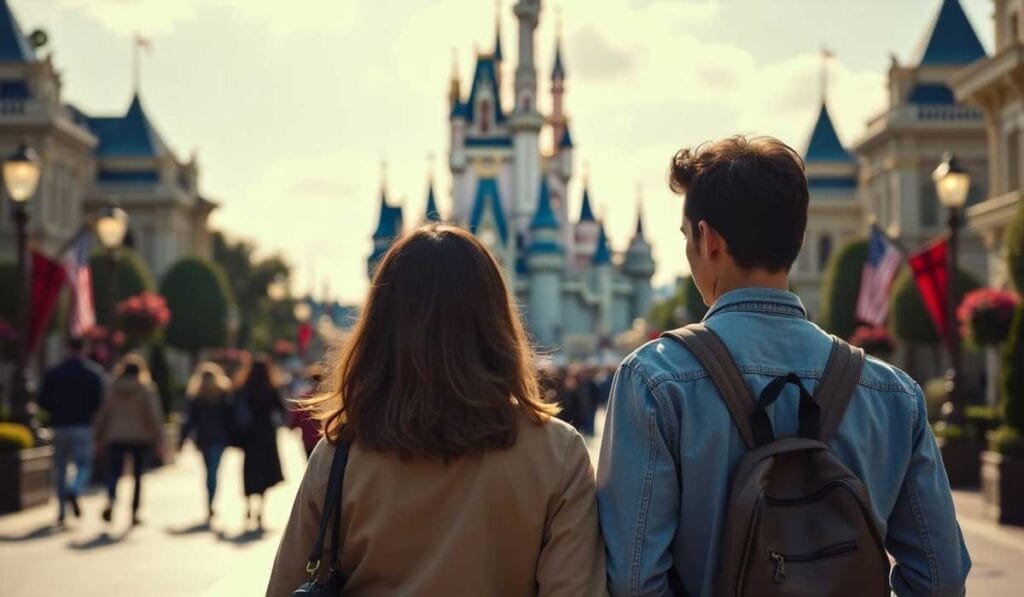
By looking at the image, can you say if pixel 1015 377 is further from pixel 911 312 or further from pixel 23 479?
pixel 911 312

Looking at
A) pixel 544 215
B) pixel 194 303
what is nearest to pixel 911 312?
pixel 194 303

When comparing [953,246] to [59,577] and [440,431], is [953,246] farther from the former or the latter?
[440,431]

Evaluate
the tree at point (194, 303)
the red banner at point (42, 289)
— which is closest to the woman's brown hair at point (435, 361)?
the red banner at point (42, 289)

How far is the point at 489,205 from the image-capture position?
123312mm

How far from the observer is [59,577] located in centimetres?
1226

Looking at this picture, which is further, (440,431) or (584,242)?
(584,242)

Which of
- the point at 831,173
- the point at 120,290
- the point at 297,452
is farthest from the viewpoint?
the point at 831,173

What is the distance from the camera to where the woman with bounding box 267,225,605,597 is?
152 inches

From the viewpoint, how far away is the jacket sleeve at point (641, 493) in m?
3.75

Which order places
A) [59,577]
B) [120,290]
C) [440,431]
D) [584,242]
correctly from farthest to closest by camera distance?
[584,242]
[120,290]
[59,577]
[440,431]

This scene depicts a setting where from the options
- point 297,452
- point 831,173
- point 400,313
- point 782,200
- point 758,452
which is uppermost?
point 831,173

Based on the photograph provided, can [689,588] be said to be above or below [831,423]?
below

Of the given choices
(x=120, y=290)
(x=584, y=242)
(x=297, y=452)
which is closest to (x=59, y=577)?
(x=297, y=452)

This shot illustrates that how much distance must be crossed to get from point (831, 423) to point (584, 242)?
13577cm
